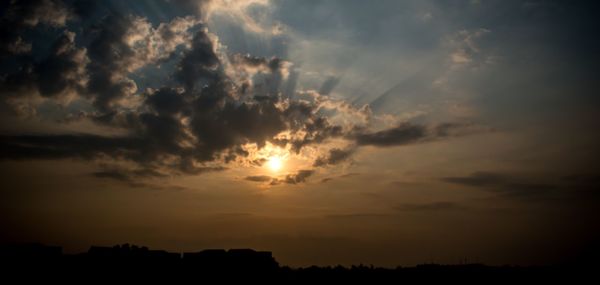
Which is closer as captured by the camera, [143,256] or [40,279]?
[40,279]

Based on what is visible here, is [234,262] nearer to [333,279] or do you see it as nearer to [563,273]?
[333,279]

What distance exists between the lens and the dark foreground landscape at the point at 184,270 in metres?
35.0

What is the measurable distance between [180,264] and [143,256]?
3.83m

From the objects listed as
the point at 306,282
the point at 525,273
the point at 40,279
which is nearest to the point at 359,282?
the point at 306,282

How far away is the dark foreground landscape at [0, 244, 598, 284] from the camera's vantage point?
34969mm

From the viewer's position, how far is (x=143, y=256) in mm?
38156

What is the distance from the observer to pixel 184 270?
39094 mm

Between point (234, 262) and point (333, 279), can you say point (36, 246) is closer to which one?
point (234, 262)

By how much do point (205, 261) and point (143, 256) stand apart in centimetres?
624

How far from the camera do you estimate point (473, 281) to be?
151ft

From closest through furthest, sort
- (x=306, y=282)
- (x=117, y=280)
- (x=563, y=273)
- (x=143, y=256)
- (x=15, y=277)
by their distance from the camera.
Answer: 1. (x=15, y=277)
2. (x=117, y=280)
3. (x=143, y=256)
4. (x=306, y=282)
5. (x=563, y=273)

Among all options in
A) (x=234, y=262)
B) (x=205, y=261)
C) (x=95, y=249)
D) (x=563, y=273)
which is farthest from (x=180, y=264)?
(x=563, y=273)

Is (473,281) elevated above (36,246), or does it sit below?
below

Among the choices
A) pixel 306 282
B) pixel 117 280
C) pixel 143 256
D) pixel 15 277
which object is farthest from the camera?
pixel 306 282
